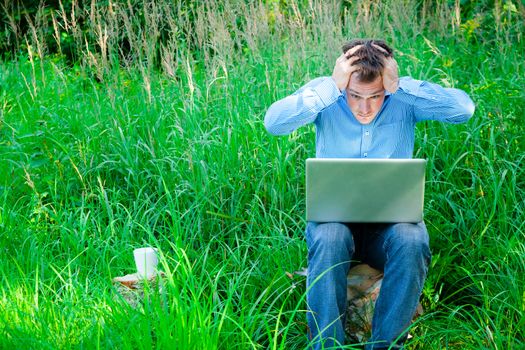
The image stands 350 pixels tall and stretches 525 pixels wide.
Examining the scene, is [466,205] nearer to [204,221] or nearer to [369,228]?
[369,228]

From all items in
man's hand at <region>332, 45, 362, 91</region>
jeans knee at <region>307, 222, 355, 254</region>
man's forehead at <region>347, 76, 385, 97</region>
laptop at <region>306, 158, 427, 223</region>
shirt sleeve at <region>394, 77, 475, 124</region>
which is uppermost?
man's hand at <region>332, 45, 362, 91</region>

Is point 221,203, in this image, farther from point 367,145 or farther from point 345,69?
point 345,69

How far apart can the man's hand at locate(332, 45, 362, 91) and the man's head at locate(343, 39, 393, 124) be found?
0.01m

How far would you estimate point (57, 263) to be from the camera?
135 inches

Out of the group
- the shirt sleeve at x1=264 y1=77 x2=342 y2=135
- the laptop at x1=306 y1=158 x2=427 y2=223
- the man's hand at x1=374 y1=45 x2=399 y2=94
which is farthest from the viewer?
the shirt sleeve at x1=264 y1=77 x2=342 y2=135

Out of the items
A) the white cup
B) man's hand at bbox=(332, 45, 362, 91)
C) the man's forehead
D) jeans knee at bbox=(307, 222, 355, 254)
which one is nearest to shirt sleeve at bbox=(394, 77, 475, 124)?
the man's forehead

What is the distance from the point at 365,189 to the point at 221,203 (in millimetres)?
1082

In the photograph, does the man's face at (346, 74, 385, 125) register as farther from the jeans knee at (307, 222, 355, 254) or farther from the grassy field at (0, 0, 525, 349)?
the grassy field at (0, 0, 525, 349)

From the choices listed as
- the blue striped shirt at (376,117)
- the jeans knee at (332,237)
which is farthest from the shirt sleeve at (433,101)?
the jeans knee at (332,237)

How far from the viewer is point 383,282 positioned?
275cm

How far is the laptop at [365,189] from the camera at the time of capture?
8.63ft

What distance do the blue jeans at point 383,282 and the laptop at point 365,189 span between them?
64mm

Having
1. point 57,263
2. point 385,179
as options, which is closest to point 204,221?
point 57,263

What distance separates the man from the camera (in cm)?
269
